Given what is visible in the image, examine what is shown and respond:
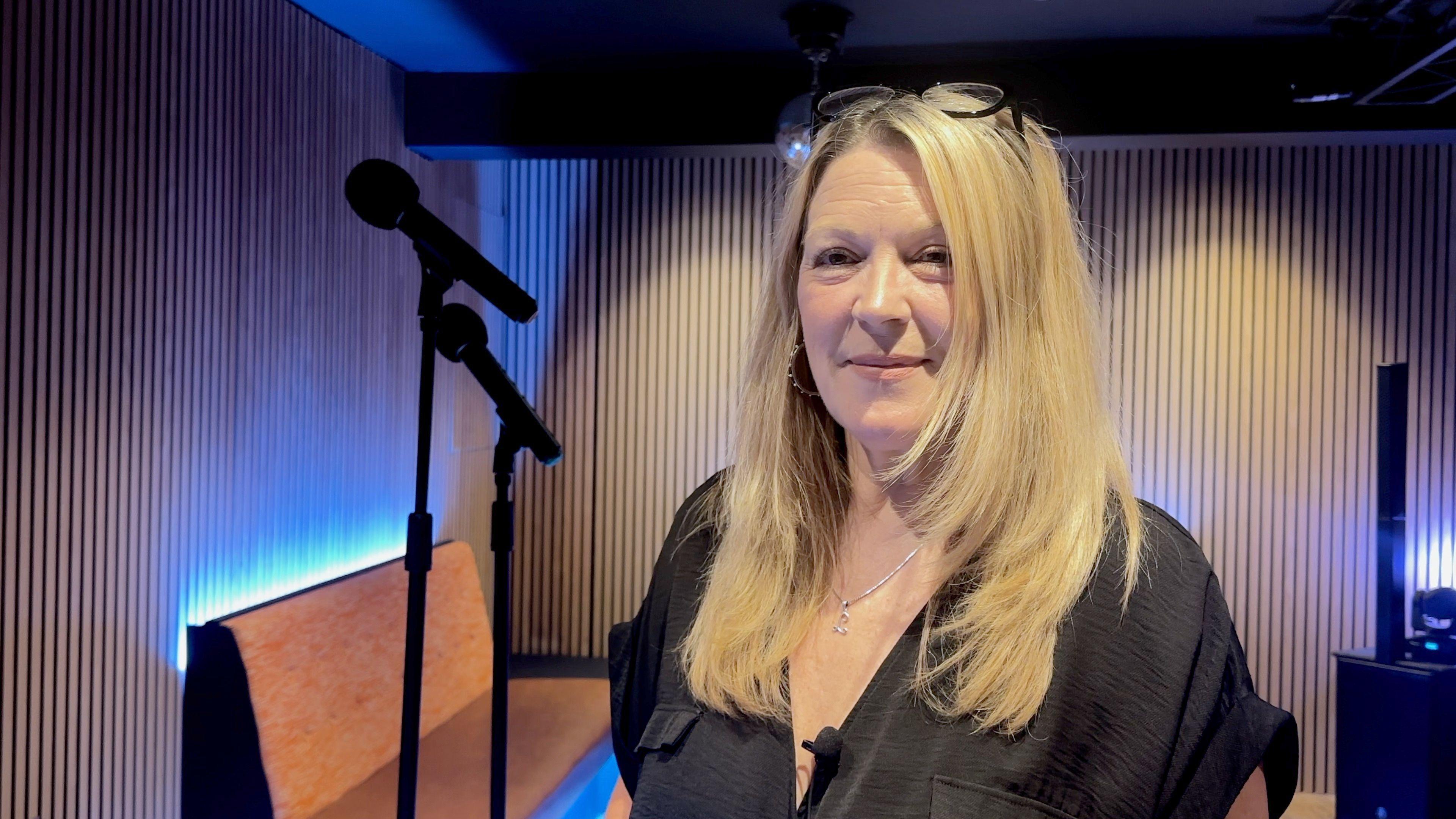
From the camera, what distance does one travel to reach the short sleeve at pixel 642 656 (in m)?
1.19

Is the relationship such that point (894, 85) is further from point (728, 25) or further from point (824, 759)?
point (824, 759)

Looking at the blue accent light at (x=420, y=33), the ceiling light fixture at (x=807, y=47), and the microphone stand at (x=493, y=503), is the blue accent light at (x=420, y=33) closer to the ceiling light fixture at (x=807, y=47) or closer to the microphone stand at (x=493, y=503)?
the ceiling light fixture at (x=807, y=47)

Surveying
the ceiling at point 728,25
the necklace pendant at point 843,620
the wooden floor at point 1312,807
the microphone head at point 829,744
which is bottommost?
the wooden floor at point 1312,807

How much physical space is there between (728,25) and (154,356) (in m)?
2.21

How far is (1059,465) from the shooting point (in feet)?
3.32

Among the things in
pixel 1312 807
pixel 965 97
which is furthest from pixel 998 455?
pixel 1312 807

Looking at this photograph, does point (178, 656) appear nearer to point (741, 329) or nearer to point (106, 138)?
point (106, 138)

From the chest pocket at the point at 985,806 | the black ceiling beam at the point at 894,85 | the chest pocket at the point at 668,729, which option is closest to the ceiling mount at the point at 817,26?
the black ceiling beam at the point at 894,85

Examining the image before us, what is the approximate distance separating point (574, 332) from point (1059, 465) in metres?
4.25

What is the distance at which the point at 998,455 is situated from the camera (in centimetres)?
99

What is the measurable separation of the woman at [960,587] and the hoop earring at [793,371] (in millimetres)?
88

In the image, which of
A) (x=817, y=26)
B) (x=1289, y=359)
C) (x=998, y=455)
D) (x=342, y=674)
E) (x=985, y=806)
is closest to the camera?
(x=985, y=806)

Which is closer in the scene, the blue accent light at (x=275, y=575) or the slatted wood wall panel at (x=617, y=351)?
the blue accent light at (x=275, y=575)

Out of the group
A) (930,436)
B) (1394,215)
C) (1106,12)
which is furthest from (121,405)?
(1394,215)
